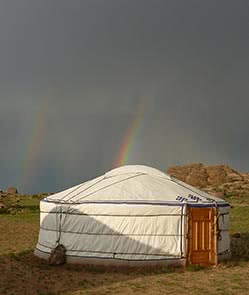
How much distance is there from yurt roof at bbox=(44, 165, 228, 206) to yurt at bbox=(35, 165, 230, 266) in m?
0.03

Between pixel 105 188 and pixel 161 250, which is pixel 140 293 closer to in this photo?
pixel 161 250

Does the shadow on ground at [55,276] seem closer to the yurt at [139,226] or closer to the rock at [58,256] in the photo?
the rock at [58,256]

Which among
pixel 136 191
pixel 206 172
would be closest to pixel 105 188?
pixel 136 191

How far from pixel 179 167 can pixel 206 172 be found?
452cm

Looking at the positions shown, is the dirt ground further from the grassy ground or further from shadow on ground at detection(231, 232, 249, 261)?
shadow on ground at detection(231, 232, 249, 261)

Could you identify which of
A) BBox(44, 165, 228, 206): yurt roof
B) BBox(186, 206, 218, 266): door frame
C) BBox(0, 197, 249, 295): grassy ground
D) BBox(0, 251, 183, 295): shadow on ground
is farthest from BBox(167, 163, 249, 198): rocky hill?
BBox(0, 251, 183, 295): shadow on ground

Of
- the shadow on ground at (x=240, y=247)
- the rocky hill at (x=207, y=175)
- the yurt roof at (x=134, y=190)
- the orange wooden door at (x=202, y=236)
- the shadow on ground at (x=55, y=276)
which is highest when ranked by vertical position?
the rocky hill at (x=207, y=175)

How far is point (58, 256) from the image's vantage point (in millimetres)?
13961

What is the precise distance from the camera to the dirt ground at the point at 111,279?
11008mm

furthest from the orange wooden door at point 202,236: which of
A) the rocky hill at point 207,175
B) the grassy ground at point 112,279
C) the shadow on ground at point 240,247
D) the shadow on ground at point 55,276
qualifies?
the rocky hill at point 207,175

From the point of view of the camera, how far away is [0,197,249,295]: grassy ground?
434 inches

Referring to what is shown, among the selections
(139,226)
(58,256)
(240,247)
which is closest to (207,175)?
(240,247)

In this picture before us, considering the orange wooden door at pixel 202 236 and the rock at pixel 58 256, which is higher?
the orange wooden door at pixel 202 236

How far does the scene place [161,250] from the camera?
1366 centimetres
